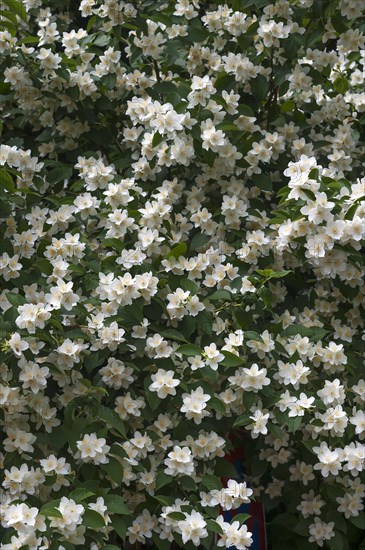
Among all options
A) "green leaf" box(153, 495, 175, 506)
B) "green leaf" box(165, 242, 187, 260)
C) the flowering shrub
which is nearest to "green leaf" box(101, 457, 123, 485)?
the flowering shrub

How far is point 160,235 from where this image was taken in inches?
110

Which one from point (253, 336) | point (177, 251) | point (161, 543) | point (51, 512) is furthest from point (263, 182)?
point (51, 512)

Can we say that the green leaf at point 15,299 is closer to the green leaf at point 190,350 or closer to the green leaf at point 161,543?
the green leaf at point 190,350

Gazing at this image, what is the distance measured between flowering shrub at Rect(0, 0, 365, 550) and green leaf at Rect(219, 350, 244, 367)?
0.03 m

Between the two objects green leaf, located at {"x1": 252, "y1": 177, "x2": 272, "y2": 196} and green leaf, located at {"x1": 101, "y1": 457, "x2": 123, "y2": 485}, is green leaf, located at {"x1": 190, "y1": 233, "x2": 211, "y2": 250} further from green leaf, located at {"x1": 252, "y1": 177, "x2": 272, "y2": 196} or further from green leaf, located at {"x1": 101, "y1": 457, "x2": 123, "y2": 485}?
green leaf, located at {"x1": 101, "y1": 457, "x2": 123, "y2": 485}

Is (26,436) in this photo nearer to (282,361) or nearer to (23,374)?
(23,374)

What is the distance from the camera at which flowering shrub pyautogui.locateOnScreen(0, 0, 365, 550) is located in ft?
8.04

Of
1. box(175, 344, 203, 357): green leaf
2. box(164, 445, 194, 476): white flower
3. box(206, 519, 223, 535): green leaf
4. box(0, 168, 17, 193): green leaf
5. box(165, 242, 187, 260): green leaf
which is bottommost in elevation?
box(206, 519, 223, 535): green leaf

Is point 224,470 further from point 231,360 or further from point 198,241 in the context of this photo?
point 198,241

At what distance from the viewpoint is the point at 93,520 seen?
2229 millimetres

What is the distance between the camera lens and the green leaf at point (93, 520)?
87.5 inches

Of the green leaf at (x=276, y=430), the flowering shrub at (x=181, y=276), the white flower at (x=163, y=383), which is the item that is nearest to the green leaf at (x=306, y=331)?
the flowering shrub at (x=181, y=276)

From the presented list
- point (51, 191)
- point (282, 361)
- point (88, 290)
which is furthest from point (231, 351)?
point (51, 191)

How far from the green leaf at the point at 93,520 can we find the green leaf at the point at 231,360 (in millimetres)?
497
